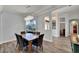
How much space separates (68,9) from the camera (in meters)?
2.66

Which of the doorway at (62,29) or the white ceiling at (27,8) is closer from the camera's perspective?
the white ceiling at (27,8)

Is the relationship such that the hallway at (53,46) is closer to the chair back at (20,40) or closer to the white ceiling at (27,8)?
the chair back at (20,40)

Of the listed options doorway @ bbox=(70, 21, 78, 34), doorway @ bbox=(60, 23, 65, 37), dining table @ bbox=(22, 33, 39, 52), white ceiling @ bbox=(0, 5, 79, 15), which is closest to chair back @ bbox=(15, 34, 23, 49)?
dining table @ bbox=(22, 33, 39, 52)

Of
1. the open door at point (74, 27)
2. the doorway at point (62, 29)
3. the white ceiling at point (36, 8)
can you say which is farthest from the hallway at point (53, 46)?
the white ceiling at point (36, 8)

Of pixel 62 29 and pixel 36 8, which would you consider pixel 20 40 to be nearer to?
pixel 36 8

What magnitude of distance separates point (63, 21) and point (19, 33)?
960 mm

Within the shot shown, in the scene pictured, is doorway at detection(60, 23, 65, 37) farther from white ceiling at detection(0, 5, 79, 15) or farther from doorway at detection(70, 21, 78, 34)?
white ceiling at detection(0, 5, 79, 15)

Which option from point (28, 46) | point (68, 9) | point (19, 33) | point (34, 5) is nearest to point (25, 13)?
point (34, 5)

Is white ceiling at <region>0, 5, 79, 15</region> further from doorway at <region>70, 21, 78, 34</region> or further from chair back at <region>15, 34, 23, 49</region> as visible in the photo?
chair back at <region>15, 34, 23, 49</region>

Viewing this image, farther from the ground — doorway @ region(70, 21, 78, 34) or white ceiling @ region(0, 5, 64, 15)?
white ceiling @ region(0, 5, 64, 15)

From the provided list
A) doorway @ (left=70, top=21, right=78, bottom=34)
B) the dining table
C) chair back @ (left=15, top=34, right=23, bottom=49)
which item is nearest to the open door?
doorway @ (left=70, top=21, right=78, bottom=34)

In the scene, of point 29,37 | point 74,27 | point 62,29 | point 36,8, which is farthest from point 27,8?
point 74,27

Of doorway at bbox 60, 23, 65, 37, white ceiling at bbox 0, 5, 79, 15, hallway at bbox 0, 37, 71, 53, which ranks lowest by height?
hallway at bbox 0, 37, 71, 53

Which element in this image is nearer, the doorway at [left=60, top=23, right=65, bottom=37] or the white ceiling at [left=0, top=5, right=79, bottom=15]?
the white ceiling at [left=0, top=5, right=79, bottom=15]
